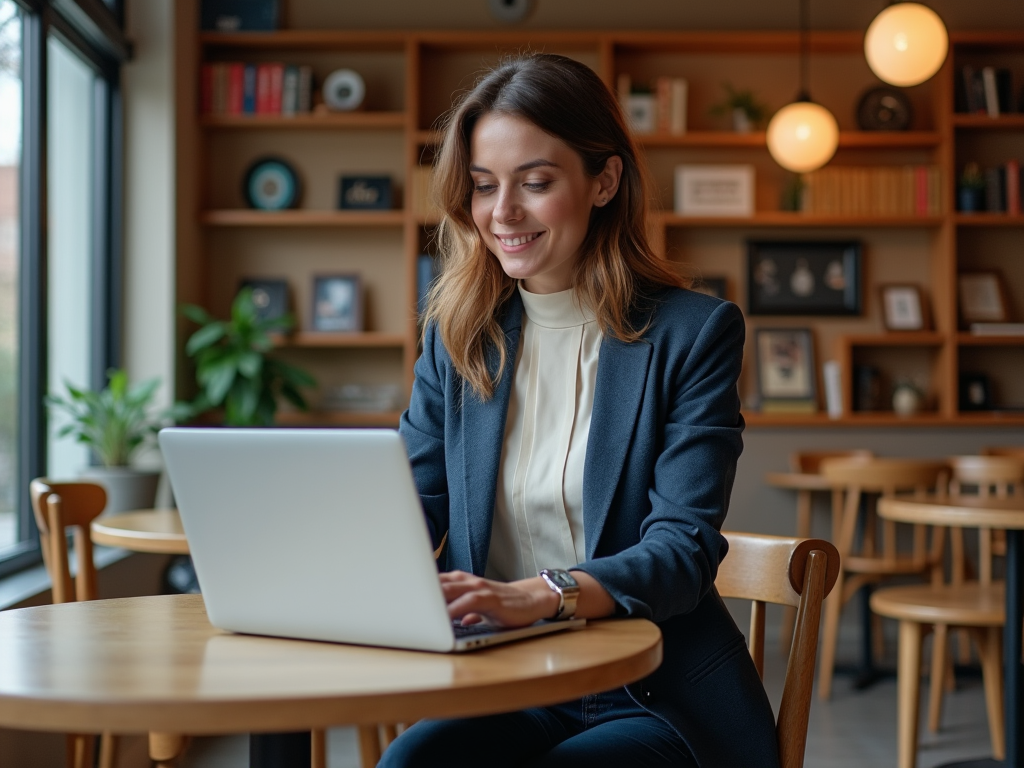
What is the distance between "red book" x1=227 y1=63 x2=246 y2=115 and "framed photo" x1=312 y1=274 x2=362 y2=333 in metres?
0.85

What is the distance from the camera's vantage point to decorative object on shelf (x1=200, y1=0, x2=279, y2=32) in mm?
5102

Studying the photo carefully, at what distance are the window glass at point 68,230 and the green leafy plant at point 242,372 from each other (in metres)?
0.42

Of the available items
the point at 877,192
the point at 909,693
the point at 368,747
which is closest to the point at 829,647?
the point at 909,693

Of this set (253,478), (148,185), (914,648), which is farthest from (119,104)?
(253,478)

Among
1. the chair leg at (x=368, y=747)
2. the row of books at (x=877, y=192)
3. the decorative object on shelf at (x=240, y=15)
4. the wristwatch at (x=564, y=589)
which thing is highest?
the decorative object on shelf at (x=240, y=15)

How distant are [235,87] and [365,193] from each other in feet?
2.47

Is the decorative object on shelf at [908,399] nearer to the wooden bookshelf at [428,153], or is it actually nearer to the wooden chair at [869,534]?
the wooden bookshelf at [428,153]

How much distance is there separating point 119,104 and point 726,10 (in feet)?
9.14

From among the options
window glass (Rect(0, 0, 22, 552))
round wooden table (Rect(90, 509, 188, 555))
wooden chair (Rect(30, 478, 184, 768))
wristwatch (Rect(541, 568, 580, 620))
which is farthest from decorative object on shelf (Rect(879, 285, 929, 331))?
wristwatch (Rect(541, 568, 580, 620))

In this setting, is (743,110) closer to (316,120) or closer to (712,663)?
(316,120)

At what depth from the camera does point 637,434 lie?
139 centimetres

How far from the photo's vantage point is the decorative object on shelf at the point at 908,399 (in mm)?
5020

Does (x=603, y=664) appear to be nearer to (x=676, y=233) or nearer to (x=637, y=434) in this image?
(x=637, y=434)

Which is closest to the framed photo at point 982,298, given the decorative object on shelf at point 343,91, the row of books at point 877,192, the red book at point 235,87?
the row of books at point 877,192
